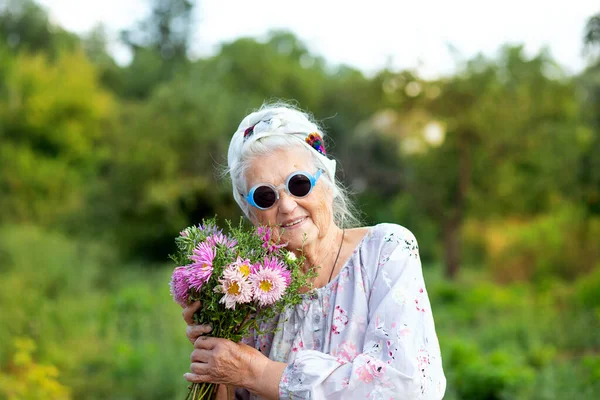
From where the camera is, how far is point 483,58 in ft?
45.1

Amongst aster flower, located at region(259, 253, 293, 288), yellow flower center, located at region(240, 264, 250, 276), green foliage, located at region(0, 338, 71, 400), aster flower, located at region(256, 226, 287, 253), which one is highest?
green foliage, located at region(0, 338, 71, 400)

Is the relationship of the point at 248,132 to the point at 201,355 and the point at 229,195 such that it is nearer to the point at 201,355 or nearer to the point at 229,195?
the point at 201,355

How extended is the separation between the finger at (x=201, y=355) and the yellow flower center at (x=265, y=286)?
0.28 m

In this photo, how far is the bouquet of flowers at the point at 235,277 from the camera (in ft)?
5.58

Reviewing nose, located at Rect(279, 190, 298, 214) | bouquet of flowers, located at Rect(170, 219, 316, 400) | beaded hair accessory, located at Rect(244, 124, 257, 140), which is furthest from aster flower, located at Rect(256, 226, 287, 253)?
beaded hair accessory, located at Rect(244, 124, 257, 140)

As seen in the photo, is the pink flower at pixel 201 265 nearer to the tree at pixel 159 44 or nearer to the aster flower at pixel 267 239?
the aster flower at pixel 267 239

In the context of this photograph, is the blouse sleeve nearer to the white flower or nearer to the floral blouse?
the floral blouse

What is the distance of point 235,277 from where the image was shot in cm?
169

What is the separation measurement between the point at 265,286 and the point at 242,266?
0.08 metres

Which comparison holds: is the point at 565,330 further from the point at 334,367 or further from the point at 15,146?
the point at 15,146

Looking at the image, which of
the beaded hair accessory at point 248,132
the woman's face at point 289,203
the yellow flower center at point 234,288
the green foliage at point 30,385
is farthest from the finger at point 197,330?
the green foliage at point 30,385

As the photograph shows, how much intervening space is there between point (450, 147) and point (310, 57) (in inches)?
868

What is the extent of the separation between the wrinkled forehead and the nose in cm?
4

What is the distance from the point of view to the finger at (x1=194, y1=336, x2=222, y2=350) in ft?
6.00
